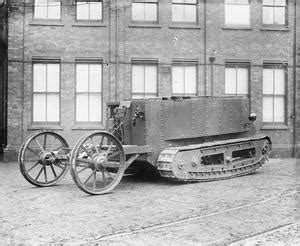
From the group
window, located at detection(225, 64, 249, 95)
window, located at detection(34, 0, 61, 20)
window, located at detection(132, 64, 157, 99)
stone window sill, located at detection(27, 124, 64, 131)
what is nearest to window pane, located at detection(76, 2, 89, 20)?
window, located at detection(34, 0, 61, 20)

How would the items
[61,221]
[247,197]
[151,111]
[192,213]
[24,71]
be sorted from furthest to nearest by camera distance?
[24,71] → [151,111] → [247,197] → [192,213] → [61,221]

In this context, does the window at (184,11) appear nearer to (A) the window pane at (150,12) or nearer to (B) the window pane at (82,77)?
(A) the window pane at (150,12)

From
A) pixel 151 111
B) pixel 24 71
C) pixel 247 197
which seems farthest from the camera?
pixel 24 71

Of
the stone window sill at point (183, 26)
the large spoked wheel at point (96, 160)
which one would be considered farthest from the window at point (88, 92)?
the large spoked wheel at point (96, 160)

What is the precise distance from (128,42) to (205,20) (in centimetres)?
284

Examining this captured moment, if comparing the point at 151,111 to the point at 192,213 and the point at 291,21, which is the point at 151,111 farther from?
the point at 291,21

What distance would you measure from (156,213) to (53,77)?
10.4m

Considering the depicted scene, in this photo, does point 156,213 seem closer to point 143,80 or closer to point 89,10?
point 143,80

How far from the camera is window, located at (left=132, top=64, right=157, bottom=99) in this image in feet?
57.1

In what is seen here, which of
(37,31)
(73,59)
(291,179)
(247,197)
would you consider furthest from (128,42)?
(247,197)

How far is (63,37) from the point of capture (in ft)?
56.0

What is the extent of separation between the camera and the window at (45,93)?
17031 millimetres

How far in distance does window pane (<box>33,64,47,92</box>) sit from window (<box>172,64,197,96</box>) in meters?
4.42

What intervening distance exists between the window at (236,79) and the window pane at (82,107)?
196 inches
